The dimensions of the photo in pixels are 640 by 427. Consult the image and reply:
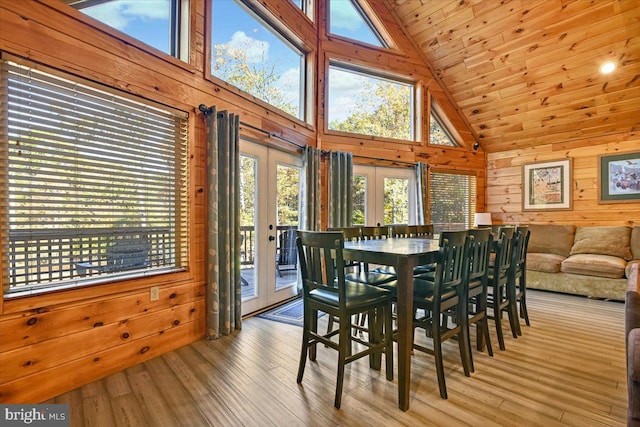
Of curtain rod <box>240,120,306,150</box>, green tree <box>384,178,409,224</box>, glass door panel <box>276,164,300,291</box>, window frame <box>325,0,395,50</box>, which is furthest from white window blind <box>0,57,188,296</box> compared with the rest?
green tree <box>384,178,409,224</box>

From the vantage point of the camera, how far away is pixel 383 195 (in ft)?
17.7

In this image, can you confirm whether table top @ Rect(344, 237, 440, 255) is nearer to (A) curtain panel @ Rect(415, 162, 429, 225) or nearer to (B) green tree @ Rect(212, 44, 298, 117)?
(B) green tree @ Rect(212, 44, 298, 117)

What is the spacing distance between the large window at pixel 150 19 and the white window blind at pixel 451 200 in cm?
450

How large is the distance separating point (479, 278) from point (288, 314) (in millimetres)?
2083

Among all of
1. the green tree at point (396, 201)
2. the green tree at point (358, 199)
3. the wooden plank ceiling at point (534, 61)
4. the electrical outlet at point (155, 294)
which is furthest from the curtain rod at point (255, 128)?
the wooden plank ceiling at point (534, 61)

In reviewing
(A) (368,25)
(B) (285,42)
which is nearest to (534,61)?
(A) (368,25)

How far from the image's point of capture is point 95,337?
2.20 metres

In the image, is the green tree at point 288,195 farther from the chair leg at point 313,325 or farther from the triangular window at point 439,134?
the triangular window at point 439,134

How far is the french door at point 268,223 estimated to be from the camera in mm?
3688

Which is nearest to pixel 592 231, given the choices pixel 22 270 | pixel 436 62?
pixel 436 62

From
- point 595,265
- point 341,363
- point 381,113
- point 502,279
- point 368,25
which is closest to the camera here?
point 341,363

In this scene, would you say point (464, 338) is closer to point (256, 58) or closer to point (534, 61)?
point (256, 58)

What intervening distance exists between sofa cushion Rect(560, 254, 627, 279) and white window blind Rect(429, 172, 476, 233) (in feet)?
6.19

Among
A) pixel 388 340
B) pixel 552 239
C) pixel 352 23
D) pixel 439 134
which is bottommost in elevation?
pixel 388 340
